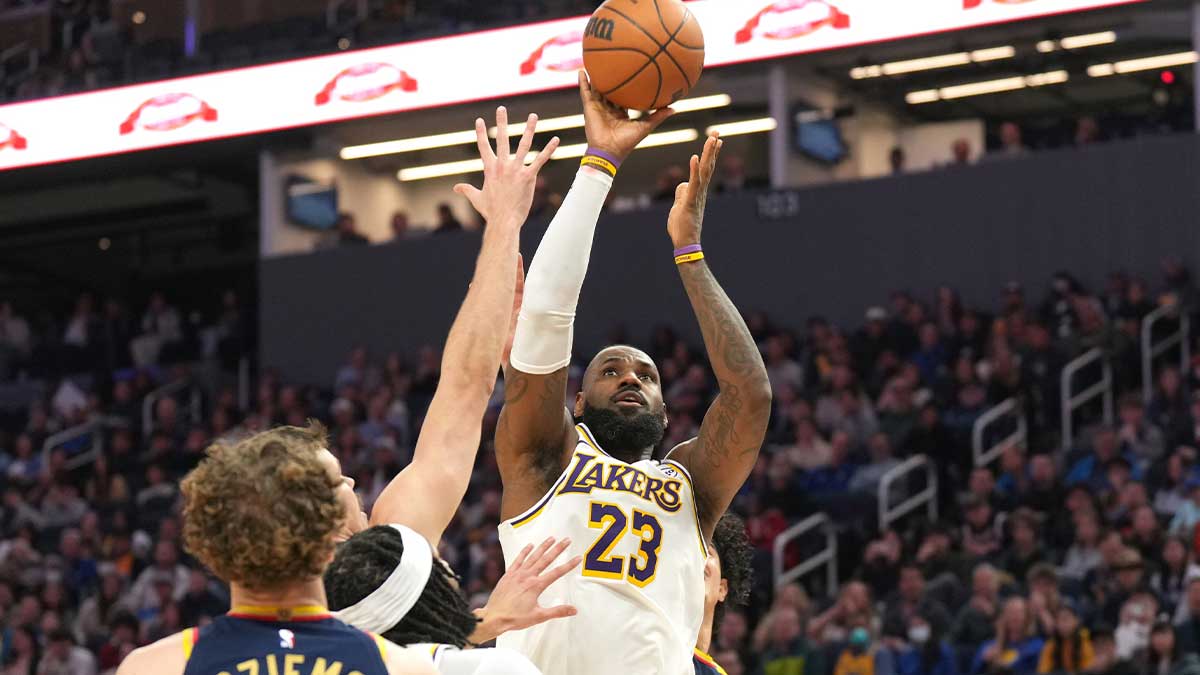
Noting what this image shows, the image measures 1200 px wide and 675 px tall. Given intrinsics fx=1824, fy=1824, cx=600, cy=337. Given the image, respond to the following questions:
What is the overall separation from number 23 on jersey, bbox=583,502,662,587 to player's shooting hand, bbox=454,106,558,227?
1282 mm

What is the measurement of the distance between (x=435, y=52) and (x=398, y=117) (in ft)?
7.83

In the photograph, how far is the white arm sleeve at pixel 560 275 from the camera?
4801 mm

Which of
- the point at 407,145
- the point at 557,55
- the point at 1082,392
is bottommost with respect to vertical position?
the point at 1082,392

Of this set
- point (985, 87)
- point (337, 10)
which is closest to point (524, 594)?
point (985, 87)

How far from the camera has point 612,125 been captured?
195 inches

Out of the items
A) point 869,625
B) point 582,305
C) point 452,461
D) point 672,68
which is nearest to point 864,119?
point 582,305

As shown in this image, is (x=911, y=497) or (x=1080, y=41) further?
(x=1080, y=41)

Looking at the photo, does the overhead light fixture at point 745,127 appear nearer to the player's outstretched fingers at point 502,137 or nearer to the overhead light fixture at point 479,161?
the overhead light fixture at point 479,161

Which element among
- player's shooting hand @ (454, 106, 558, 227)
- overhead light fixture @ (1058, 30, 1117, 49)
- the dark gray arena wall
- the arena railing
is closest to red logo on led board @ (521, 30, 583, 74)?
the dark gray arena wall

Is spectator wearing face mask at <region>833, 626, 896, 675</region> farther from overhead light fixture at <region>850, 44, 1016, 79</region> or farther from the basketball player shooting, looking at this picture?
overhead light fixture at <region>850, 44, 1016, 79</region>

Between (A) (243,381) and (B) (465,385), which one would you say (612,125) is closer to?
(B) (465,385)

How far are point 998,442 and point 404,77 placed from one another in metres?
7.68

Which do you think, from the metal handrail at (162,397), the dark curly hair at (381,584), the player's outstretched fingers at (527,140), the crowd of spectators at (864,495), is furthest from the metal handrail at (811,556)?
the dark curly hair at (381,584)

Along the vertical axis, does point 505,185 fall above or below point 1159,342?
above
